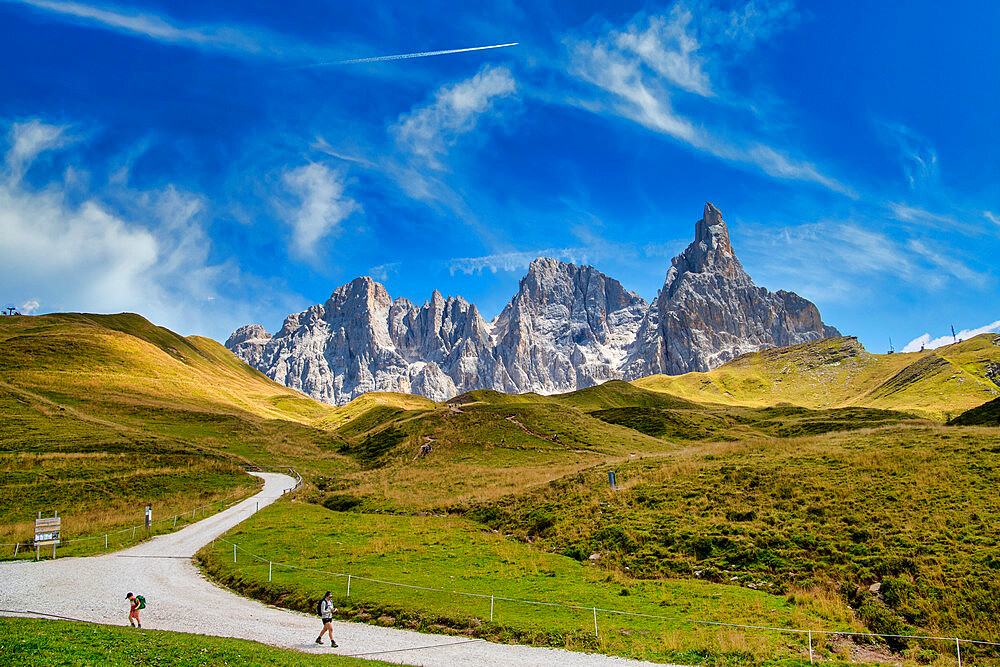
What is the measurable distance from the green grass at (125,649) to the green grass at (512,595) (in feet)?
17.9

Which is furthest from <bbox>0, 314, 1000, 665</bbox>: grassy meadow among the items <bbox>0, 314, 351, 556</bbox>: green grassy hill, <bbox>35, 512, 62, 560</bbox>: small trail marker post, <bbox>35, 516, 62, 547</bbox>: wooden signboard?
<bbox>35, 516, 62, 547</bbox>: wooden signboard

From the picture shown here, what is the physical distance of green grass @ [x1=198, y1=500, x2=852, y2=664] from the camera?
17.5 meters

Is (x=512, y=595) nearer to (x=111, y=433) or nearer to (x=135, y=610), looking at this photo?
(x=135, y=610)

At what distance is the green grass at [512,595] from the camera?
17.5 m

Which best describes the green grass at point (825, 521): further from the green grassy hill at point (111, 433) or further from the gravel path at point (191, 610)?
the green grassy hill at point (111, 433)

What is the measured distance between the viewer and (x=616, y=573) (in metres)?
Result: 26.0

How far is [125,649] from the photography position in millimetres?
14711

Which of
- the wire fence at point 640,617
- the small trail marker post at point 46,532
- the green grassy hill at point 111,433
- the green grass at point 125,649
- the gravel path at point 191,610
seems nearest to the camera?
the green grass at point 125,649

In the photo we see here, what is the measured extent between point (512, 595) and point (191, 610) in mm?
14021

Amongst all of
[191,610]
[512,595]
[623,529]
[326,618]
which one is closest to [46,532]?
[191,610]

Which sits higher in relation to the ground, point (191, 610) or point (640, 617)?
point (640, 617)

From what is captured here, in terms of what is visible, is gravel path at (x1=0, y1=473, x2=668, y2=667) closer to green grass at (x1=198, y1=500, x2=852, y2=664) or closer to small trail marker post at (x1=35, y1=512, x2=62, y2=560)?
green grass at (x1=198, y1=500, x2=852, y2=664)

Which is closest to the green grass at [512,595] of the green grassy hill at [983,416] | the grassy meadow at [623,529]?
the grassy meadow at [623,529]

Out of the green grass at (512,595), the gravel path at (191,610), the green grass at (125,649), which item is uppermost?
the green grass at (125,649)
